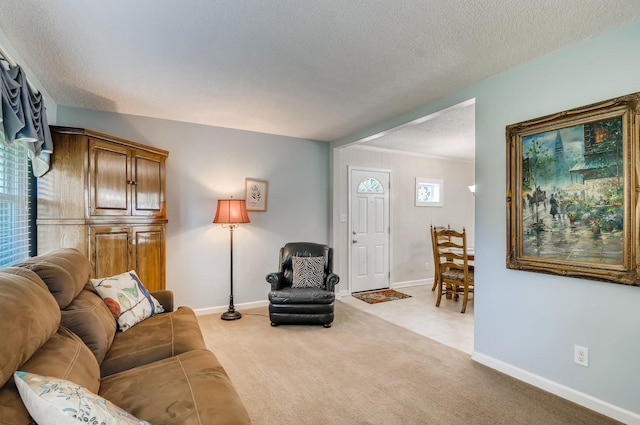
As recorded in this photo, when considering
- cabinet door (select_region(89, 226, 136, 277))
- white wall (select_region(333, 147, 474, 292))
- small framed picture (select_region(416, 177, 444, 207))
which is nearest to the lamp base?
cabinet door (select_region(89, 226, 136, 277))

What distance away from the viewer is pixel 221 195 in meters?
4.24

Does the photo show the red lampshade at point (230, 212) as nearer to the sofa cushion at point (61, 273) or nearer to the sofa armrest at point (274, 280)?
the sofa armrest at point (274, 280)

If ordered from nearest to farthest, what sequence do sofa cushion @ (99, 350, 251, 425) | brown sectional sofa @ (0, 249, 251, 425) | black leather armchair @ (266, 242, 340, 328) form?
brown sectional sofa @ (0, 249, 251, 425) → sofa cushion @ (99, 350, 251, 425) → black leather armchair @ (266, 242, 340, 328)

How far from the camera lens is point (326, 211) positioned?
506cm

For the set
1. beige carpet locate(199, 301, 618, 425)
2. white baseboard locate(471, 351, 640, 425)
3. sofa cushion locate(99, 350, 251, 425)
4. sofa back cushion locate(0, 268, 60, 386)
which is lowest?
beige carpet locate(199, 301, 618, 425)

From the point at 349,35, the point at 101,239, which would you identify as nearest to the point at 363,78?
the point at 349,35

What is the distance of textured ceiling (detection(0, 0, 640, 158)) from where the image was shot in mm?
1782

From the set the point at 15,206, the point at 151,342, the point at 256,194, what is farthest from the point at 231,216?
the point at 151,342

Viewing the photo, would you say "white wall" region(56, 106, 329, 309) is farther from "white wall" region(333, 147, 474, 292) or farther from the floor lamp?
"white wall" region(333, 147, 474, 292)

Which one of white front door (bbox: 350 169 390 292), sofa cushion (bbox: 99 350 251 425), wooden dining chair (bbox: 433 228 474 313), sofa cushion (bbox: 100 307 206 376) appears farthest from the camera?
white front door (bbox: 350 169 390 292)

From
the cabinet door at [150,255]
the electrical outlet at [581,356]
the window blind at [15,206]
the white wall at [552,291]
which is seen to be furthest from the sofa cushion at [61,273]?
the electrical outlet at [581,356]

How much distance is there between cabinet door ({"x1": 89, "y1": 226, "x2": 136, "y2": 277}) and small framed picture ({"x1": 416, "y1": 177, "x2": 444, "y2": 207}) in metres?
4.63

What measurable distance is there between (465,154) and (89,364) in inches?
236

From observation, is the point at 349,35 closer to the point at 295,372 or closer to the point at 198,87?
the point at 198,87
